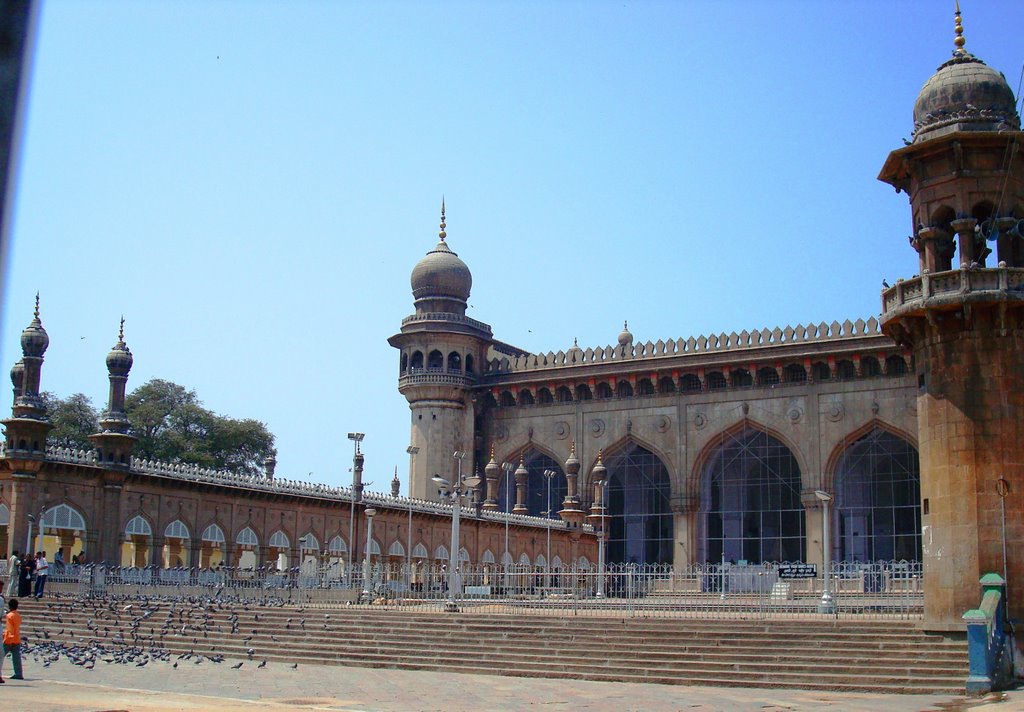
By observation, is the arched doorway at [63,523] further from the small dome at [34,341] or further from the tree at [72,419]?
the tree at [72,419]

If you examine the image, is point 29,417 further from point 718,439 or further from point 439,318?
point 718,439

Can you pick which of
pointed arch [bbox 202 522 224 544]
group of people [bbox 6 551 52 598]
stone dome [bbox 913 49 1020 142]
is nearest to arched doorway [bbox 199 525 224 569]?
pointed arch [bbox 202 522 224 544]

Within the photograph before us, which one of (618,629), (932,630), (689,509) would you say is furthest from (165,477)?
(689,509)

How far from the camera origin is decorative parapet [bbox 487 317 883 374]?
1576 inches

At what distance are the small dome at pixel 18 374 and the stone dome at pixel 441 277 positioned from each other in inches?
892

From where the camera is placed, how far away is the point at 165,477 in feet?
87.1

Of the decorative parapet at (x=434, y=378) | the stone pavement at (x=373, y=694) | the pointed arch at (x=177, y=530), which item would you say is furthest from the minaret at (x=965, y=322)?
the decorative parapet at (x=434, y=378)

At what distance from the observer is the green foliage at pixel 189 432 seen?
48.1 m

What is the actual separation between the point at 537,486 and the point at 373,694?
112 ft

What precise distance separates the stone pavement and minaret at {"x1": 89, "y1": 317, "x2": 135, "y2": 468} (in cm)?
1001

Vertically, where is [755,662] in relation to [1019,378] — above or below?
below

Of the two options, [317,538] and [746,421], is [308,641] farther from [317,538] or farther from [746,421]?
[746,421]

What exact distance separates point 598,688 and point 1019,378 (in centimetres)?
707

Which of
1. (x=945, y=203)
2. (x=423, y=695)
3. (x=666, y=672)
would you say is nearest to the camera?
(x=423, y=695)
